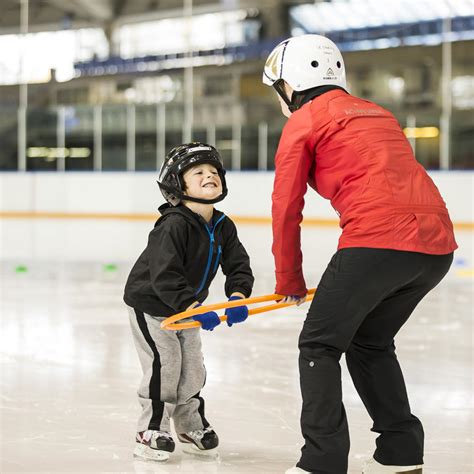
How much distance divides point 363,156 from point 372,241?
0.56 feet

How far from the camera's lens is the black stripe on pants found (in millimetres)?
2090

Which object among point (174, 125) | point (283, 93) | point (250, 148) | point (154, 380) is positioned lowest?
point (154, 380)

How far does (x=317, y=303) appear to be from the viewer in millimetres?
1723

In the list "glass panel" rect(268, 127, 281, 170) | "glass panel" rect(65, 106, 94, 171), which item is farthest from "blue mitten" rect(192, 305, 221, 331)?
"glass panel" rect(65, 106, 94, 171)

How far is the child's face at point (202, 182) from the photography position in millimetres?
2002

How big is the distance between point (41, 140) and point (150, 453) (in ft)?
38.5

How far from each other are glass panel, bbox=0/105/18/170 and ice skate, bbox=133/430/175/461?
1175cm

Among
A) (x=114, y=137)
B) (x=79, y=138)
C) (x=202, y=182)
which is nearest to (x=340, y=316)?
(x=202, y=182)

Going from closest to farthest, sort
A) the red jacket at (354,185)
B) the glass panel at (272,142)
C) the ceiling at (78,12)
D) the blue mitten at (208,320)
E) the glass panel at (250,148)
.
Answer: the red jacket at (354,185)
the blue mitten at (208,320)
the glass panel at (272,142)
the glass panel at (250,148)
the ceiling at (78,12)

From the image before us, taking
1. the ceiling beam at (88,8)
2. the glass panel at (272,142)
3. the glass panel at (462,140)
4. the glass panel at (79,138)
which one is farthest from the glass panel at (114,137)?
the glass panel at (462,140)

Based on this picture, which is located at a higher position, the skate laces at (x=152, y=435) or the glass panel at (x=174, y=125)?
the glass panel at (x=174, y=125)

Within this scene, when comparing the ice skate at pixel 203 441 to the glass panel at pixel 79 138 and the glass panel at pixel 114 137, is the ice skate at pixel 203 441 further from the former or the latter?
the glass panel at pixel 79 138

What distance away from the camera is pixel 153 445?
81.0 inches

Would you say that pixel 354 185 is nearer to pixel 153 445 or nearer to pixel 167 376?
pixel 167 376
